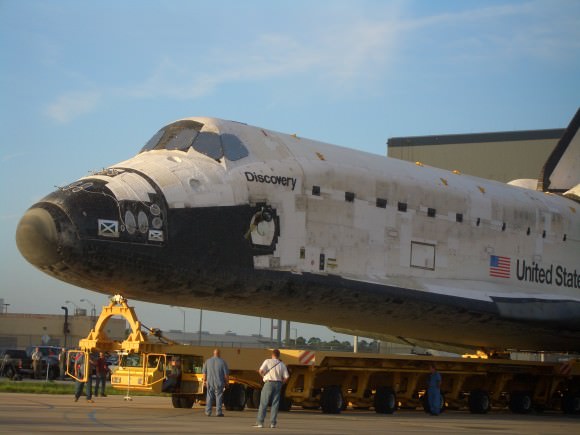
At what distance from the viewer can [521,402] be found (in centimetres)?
1698

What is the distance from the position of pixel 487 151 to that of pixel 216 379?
1796 centimetres

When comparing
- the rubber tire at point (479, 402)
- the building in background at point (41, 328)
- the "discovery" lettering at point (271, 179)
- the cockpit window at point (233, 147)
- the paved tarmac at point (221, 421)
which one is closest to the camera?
the paved tarmac at point (221, 421)

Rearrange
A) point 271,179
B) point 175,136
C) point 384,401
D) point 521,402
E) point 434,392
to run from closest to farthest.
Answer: point 271,179 → point 175,136 → point 384,401 → point 434,392 → point 521,402

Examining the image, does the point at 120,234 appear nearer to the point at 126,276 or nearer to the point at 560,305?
the point at 126,276

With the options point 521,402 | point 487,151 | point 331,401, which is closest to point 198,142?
point 331,401

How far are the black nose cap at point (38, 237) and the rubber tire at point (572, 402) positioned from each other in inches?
407

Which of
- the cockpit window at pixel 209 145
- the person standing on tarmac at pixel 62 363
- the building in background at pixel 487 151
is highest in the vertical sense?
the building in background at pixel 487 151

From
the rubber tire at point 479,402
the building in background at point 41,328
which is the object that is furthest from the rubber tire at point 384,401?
the building in background at point 41,328

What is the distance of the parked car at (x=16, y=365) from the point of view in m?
28.4

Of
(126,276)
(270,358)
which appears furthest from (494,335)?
(126,276)

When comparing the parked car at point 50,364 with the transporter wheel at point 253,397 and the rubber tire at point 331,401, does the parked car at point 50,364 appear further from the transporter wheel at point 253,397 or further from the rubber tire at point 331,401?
the rubber tire at point 331,401

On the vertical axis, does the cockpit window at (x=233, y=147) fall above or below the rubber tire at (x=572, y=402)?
above

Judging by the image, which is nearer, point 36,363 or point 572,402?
point 572,402

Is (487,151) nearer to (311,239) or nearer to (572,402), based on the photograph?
(572,402)
